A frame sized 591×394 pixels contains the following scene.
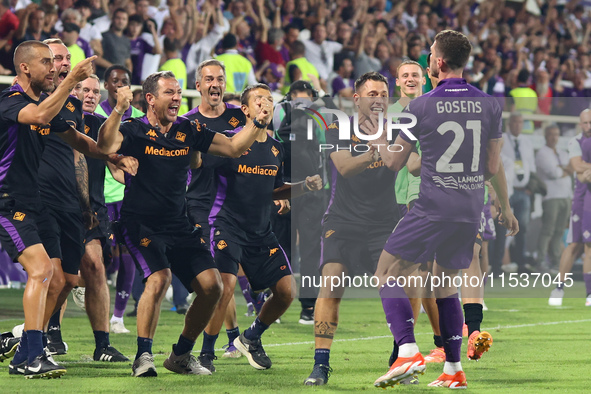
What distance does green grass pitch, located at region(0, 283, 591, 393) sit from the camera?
20.6 feet

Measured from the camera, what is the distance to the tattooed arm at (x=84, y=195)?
766 centimetres

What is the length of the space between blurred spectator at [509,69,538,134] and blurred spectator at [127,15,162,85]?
5835 millimetres

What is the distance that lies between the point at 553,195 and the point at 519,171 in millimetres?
864

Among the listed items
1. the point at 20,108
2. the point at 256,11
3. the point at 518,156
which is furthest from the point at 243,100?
the point at 256,11

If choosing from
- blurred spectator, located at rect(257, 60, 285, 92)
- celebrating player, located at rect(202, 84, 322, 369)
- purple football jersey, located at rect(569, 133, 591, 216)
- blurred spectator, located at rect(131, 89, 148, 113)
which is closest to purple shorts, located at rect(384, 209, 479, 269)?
celebrating player, located at rect(202, 84, 322, 369)

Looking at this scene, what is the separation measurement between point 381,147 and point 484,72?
14.0m

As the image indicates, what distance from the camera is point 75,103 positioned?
7.17 metres

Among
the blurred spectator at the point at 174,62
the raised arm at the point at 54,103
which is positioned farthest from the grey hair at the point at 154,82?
the blurred spectator at the point at 174,62

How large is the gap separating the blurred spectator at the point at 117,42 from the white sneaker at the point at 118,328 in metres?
5.16

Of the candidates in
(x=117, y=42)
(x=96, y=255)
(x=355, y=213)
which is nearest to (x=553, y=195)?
(x=117, y=42)

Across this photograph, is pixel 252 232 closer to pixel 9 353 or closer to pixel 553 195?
pixel 9 353

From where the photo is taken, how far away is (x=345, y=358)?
7.72 m

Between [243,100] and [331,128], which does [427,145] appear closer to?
[331,128]

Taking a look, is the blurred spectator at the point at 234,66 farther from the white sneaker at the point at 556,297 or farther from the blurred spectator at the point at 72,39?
the white sneaker at the point at 556,297
